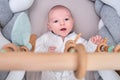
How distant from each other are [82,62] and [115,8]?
22.4 inches

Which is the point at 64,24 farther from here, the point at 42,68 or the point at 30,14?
the point at 42,68

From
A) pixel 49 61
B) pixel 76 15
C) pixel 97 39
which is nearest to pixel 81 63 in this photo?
pixel 49 61

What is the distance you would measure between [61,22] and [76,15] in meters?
0.10

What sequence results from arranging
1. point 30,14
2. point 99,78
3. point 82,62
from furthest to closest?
1. point 30,14
2. point 99,78
3. point 82,62

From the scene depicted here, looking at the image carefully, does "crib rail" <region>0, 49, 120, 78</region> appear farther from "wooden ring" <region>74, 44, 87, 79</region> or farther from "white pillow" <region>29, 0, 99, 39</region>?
"white pillow" <region>29, 0, 99, 39</region>

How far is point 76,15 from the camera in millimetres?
1109

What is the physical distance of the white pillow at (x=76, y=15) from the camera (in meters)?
1.09

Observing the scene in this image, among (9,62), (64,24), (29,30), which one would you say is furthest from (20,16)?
(9,62)

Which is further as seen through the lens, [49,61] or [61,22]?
[61,22]

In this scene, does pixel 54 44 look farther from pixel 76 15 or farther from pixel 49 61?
pixel 49 61

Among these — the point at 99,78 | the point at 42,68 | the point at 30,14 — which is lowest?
the point at 99,78

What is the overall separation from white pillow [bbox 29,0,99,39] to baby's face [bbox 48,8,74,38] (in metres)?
0.06

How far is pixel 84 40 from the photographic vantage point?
41.1 inches

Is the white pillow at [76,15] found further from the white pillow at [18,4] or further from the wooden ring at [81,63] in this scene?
the wooden ring at [81,63]
